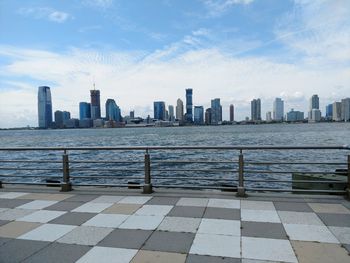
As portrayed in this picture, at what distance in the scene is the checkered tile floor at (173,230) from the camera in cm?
408

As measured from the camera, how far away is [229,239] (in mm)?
4539

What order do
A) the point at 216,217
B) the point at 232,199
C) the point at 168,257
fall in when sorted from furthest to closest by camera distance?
the point at 232,199, the point at 216,217, the point at 168,257

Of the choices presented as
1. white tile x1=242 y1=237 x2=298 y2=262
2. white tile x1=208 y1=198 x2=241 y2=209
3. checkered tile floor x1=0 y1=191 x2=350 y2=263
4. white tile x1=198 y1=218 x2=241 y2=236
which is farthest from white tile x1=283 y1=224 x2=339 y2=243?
white tile x1=208 y1=198 x2=241 y2=209

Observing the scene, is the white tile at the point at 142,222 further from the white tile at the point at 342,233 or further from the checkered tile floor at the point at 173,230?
the white tile at the point at 342,233

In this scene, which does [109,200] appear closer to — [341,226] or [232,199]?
[232,199]

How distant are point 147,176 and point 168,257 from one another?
11.8 feet

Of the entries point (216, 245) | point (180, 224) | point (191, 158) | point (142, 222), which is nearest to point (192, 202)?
point (180, 224)

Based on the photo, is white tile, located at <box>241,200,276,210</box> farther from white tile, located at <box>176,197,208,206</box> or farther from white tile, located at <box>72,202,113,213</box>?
white tile, located at <box>72,202,113,213</box>

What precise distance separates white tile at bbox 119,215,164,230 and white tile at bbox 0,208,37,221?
2.08 meters

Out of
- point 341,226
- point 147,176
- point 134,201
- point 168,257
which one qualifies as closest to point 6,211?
point 134,201

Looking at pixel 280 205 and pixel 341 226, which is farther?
pixel 280 205

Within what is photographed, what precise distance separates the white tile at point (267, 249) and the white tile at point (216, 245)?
11 cm

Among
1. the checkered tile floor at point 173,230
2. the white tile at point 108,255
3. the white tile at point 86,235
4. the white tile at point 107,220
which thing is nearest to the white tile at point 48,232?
the checkered tile floor at point 173,230

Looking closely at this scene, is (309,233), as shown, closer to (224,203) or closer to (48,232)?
(224,203)
